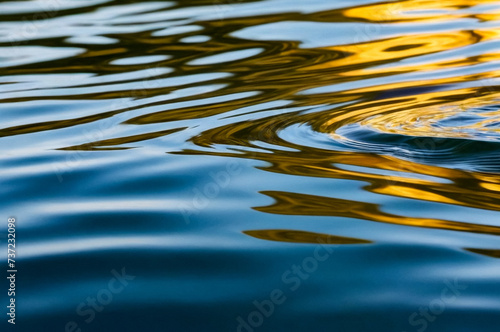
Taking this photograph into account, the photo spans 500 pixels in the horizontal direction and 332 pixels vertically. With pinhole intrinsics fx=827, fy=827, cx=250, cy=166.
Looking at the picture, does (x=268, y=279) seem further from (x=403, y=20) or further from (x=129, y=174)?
(x=403, y=20)

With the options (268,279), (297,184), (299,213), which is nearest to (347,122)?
(297,184)

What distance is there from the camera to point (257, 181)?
2344mm

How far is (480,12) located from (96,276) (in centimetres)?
419

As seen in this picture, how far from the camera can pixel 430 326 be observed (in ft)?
4.83
